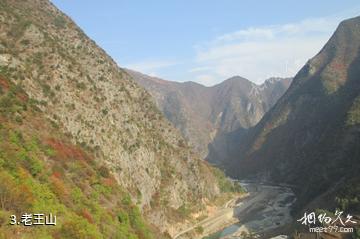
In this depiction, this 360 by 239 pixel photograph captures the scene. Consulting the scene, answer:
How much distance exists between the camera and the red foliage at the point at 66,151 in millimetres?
59156

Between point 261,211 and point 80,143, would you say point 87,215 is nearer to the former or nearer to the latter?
point 80,143

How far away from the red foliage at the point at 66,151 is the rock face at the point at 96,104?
598cm

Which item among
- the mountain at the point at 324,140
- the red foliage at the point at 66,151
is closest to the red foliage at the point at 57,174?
the red foliage at the point at 66,151

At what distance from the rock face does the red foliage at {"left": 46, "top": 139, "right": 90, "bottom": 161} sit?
236 inches

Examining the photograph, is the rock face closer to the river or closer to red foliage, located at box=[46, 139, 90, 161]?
red foliage, located at box=[46, 139, 90, 161]

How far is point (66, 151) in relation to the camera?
2463 inches

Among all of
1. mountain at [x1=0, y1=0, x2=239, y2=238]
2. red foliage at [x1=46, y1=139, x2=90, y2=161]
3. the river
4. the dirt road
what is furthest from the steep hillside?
the river

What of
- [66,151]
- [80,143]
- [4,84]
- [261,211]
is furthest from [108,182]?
[261,211]

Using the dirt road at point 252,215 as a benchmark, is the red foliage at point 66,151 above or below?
above

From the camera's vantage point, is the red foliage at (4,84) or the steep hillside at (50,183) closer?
the steep hillside at (50,183)

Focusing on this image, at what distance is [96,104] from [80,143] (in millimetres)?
15137

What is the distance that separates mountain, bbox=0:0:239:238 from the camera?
43.0 m

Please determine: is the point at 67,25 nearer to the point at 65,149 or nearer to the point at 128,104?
the point at 128,104

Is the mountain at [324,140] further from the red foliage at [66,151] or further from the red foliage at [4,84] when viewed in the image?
the red foliage at [4,84]
